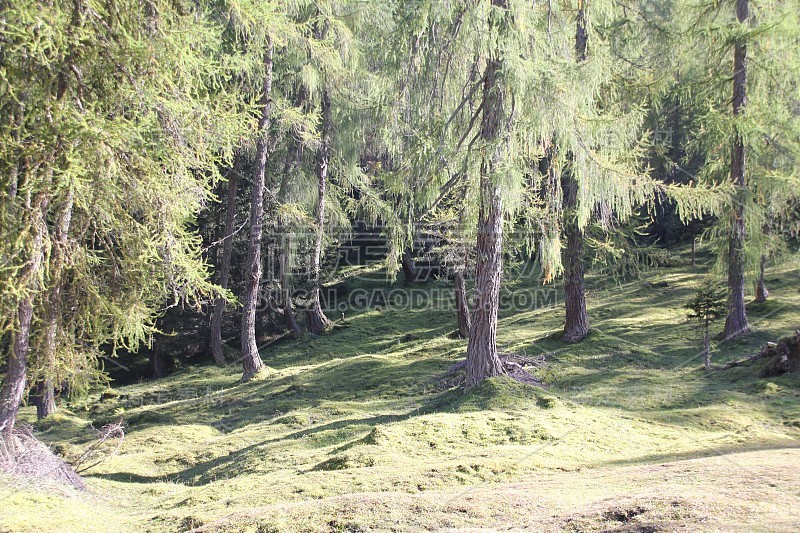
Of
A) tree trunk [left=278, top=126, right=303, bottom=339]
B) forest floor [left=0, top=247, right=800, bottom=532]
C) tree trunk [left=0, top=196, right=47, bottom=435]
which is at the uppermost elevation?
tree trunk [left=278, top=126, right=303, bottom=339]

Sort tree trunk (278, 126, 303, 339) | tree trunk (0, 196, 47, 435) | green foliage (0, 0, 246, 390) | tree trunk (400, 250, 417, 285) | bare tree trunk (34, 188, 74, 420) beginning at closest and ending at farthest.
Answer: green foliage (0, 0, 246, 390), tree trunk (0, 196, 47, 435), bare tree trunk (34, 188, 74, 420), tree trunk (278, 126, 303, 339), tree trunk (400, 250, 417, 285)

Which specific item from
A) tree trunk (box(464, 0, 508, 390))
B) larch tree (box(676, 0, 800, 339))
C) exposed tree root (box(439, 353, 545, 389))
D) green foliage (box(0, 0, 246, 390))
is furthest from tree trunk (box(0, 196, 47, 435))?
larch tree (box(676, 0, 800, 339))

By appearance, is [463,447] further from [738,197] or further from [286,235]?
[286,235]

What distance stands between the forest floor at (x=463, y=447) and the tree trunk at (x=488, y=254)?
Result: 0.47 m

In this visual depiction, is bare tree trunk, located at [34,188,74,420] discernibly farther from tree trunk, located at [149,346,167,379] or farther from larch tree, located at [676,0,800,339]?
tree trunk, located at [149,346,167,379]

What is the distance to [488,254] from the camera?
426 inches

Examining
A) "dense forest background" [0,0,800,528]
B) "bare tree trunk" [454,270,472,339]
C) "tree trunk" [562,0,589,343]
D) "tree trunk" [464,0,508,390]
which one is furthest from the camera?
"bare tree trunk" [454,270,472,339]

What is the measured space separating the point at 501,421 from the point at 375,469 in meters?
2.52

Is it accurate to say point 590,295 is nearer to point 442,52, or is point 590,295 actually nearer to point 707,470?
point 442,52

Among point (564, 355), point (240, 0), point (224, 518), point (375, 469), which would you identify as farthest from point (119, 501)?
point (564, 355)

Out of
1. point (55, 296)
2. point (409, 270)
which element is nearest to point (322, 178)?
point (409, 270)

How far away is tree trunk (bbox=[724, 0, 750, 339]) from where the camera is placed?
14766 mm

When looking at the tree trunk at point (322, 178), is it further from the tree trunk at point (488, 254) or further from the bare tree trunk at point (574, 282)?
the tree trunk at point (488, 254)

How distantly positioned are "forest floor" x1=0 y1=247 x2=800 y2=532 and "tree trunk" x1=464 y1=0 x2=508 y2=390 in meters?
0.47
